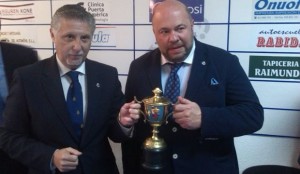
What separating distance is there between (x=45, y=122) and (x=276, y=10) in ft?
4.63

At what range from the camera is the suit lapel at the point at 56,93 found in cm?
130

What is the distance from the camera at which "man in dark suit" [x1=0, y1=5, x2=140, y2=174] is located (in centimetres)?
129

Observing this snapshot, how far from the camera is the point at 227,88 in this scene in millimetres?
1437

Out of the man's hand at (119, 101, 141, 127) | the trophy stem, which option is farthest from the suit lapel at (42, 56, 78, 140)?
the trophy stem

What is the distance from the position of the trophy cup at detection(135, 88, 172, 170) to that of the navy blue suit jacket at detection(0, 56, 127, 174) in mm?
178

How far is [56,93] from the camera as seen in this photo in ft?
4.31

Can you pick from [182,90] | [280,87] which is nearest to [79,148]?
[182,90]

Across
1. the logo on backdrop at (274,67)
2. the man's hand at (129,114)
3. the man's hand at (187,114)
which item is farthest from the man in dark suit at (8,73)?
the logo on backdrop at (274,67)

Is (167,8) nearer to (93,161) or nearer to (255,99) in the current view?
(255,99)

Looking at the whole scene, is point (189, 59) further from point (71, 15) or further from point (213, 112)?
point (71, 15)

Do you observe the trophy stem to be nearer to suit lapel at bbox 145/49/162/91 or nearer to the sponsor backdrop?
suit lapel at bbox 145/49/162/91

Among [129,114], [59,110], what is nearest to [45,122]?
[59,110]

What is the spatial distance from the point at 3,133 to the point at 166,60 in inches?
32.6

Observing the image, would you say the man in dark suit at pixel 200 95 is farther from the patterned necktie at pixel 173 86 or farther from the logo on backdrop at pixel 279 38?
the logo on backdrop at pixel 279 38
